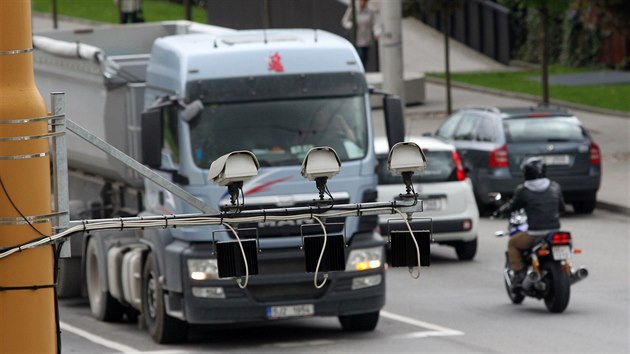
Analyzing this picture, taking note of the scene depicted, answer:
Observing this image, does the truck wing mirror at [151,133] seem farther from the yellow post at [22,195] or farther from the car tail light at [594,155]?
the car tail light at [594,155]

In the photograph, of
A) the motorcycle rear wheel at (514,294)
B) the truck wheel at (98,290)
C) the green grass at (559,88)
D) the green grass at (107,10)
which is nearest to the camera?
the motorcycle rear wheel at (514,294)

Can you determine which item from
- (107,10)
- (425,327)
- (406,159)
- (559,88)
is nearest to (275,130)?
(425,327)

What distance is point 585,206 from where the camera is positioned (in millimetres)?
24766

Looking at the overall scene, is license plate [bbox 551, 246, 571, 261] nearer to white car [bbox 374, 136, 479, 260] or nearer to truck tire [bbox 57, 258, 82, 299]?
white car [bbox 374, 136, 479, 260]

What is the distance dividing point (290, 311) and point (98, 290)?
11.6 ft

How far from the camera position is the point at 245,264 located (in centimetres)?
782

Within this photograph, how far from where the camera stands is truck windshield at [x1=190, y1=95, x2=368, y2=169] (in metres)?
14.9

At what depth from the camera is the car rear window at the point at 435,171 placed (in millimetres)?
20500

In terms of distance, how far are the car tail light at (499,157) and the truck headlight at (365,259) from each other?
30.7 feet

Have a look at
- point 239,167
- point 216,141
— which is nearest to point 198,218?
point 239,167

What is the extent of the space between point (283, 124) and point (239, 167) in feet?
24.0

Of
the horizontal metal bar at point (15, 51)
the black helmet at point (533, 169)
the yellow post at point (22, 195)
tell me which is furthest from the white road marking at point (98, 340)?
the horizontal metal bar at point (15, 51)

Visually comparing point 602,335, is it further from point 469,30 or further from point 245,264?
point 469,30

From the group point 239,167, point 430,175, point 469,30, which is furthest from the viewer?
point 469,30
